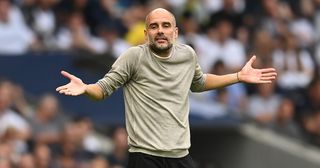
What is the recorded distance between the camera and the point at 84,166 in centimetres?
1411

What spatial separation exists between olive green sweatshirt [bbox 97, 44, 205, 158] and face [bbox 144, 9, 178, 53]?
12cm

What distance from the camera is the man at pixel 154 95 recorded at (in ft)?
27.9

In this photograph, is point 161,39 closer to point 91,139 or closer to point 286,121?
point 91,139

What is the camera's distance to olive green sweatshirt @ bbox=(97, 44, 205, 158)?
335 inches

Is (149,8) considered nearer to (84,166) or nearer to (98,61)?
(98,61)

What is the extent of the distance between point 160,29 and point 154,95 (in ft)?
1.56

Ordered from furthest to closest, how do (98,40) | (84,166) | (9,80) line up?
(98,40), (9,80), (84,166)

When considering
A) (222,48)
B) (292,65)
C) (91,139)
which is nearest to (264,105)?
(222,48)

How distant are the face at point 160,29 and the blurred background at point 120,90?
4.72 meters

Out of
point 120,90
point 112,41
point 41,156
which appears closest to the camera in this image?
Answer: point 41,156

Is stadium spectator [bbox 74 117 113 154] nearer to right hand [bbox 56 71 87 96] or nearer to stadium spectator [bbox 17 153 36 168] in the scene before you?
stadium spectator [bbox 17 153 36 168]

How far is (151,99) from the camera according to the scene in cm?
856

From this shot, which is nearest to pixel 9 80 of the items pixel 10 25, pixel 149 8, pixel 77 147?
pixel 10 25

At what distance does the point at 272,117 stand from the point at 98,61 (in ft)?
10.3
